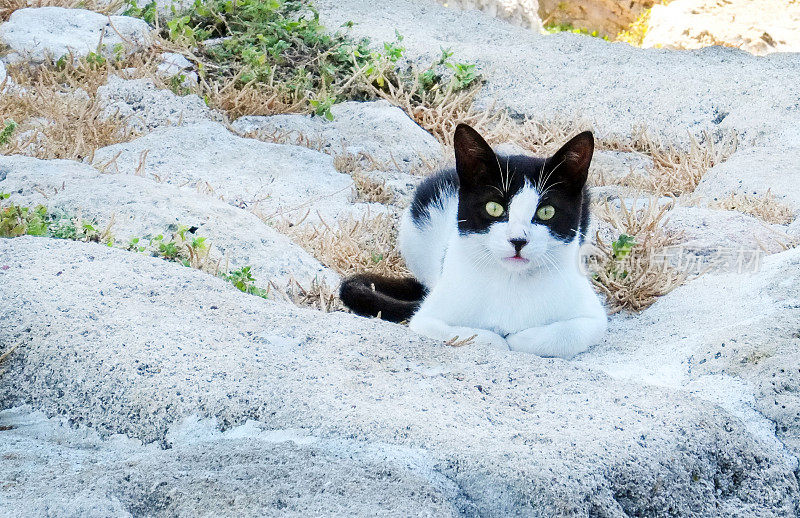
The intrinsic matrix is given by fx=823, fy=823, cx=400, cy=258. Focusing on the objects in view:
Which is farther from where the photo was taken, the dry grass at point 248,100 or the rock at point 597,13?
the rock at point 597,13

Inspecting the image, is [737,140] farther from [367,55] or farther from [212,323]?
[212,323]

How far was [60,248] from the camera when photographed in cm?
280

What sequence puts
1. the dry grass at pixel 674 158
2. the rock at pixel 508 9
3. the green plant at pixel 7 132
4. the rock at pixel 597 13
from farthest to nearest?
the rock at pixel 597 13 → the rock at pixel 508 9 → the dry grass at pixel 674 158 → the green plant at pixel 7 132

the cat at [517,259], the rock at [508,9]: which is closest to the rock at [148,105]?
the cat at [517,259]

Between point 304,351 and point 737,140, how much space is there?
4.04 meters

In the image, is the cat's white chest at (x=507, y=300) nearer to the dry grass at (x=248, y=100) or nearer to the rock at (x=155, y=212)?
the rock at (x=155, y=212)

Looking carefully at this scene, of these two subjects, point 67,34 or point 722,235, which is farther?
point 67,34

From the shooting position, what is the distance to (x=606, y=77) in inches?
248

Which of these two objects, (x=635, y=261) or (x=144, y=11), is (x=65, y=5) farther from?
(x=635, y=261)

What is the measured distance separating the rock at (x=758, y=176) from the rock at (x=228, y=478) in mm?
3317

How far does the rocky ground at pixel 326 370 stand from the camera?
5.88 ft

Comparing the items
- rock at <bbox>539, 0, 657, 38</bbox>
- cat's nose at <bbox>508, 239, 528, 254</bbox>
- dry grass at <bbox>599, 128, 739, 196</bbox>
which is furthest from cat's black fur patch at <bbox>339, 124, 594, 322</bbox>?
rock at <bbox>539, 0, 657, 38</bbox>

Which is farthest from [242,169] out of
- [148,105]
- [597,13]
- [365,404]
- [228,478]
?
[597,13]

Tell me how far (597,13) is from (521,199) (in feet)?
40.2
